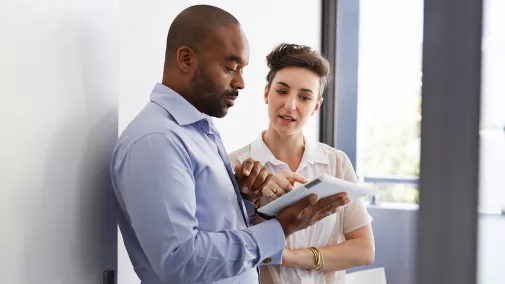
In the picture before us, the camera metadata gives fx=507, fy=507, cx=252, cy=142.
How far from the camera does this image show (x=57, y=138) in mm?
1069

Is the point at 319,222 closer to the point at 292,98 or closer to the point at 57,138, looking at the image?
the point at 292,98

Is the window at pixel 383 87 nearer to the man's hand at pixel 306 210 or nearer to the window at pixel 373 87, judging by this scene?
the window at pixel 373 87

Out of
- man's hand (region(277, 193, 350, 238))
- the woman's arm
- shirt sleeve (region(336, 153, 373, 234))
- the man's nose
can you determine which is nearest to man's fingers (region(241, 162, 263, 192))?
man's hand (region(277, 193, 350, 238))

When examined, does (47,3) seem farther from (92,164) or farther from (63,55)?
(92,164)

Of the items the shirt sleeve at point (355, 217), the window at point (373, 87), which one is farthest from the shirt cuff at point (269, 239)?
the window at point (373, 87)

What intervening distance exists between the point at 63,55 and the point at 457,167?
94cm

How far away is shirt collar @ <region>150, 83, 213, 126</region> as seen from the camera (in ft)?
3.78

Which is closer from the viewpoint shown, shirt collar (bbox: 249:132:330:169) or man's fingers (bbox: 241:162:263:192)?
man's fingers (bbox: 241:162:263:192)

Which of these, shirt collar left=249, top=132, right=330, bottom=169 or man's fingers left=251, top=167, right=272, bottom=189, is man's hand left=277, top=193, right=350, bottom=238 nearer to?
man's fingers left=251, top=167, right=272, bottom=189

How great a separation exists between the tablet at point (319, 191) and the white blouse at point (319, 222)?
363mm

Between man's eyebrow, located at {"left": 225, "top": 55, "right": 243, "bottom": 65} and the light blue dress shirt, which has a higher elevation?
man's eyebrow, located at {"left": 225, "top": 55, "right": 243, "bottom": 65}

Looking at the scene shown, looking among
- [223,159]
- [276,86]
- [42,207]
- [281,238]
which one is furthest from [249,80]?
[42,207]

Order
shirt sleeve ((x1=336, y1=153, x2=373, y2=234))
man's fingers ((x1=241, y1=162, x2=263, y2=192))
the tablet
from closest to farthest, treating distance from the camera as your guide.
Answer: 1. the tablet
2. man's fingers ((x1=241, y1=162, x2=263, y2=192))
3. shirt sleeve ((x1=336, y1=153, x2=373, y2=234))

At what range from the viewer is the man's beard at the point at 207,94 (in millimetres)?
1184
